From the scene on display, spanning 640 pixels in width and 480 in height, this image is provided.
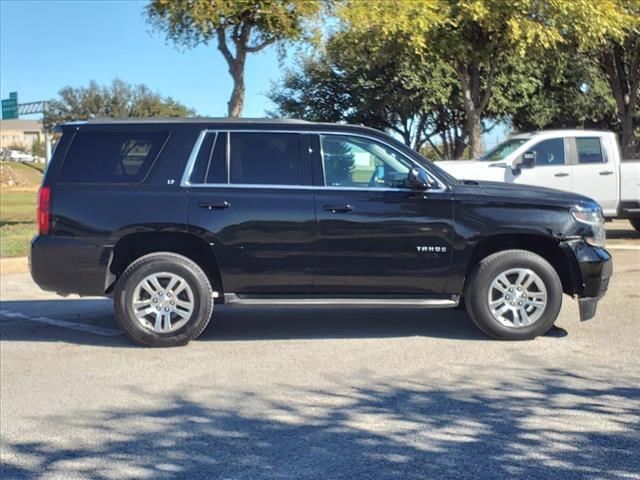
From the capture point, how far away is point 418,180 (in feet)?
22.3

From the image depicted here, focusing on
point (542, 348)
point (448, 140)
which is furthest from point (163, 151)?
point (448, 140)

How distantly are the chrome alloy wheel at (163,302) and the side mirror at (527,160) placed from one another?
772 cm

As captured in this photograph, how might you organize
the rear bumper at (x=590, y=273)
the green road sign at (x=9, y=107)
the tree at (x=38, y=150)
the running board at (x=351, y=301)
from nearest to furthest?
the rear bumper at (x=590, y=273)
the running board at (x=351, y=301)
the green road sign at (x=9, y=107)
the tree at (x=38, y=150)

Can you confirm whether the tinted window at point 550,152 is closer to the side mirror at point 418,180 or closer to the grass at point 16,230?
the side mirror at point 418,180

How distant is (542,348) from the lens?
21.8 ft

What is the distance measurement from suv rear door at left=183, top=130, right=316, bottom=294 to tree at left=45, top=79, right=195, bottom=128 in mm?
47445

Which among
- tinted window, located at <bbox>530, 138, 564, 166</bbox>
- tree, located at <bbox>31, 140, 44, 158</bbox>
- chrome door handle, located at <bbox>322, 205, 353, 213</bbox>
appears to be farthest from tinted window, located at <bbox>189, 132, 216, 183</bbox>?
tree, located at <bbox>31, 140, 44, 158</bbox>

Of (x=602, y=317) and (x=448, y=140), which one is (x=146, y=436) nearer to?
(x=602, y=317)

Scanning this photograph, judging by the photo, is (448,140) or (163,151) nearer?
(163,151)

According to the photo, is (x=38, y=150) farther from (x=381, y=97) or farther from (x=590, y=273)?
(x=590, y=273)

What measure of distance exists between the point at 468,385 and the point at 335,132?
8.86ft

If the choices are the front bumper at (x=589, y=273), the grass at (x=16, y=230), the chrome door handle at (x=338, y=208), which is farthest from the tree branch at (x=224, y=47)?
the front bumper at (x=589, y=273)

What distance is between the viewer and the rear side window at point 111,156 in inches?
273

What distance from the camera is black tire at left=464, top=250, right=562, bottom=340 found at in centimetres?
680
